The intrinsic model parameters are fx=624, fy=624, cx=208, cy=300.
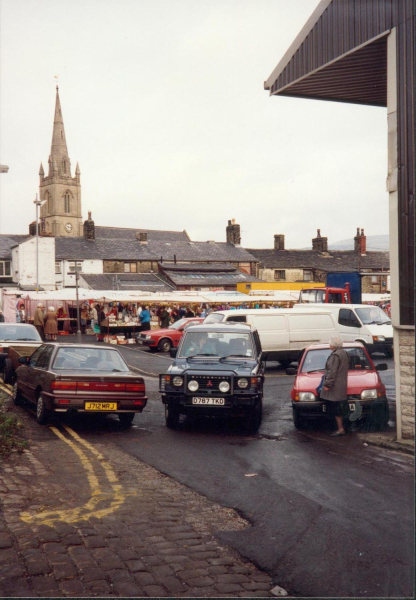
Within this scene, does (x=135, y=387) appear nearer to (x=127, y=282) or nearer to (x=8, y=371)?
(x=8, y=371)

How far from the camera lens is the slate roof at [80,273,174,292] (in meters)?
61.9

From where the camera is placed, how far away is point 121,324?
34.9 metres

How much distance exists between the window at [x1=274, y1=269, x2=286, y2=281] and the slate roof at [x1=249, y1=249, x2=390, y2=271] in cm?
61

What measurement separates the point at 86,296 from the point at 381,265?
47.4 metres

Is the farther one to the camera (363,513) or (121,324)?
(121,324)

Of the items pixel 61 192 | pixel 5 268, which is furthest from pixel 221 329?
pixel 61 192

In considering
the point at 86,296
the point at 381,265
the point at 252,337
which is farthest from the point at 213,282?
the point at 252,337

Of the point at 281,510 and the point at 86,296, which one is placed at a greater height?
the point at 86,296

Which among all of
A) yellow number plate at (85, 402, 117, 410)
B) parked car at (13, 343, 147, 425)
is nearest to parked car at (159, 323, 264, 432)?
parked car at (13, 343, 147, 425)

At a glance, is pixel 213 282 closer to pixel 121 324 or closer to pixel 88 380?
pixel 121 324

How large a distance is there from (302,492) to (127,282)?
57864 millimetres

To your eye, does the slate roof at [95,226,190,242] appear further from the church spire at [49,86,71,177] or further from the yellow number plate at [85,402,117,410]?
the yellow number plate at [85,402,117,410]

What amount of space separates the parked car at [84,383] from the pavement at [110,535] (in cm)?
212

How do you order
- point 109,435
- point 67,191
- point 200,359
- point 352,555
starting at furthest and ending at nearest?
point 67,191 < point 200,359 < point 109,435 < point 352,555
